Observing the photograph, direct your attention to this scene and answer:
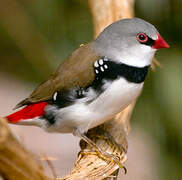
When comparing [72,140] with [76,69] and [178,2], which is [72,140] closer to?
[178,2]

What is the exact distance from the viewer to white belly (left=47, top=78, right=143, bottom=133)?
2.03m

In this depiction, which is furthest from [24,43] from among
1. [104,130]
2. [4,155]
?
[4,155]

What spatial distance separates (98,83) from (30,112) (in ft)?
1.34

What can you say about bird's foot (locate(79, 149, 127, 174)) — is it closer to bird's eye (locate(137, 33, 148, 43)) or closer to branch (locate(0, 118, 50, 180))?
bird's eye (locate(137, 33, 148, 43))

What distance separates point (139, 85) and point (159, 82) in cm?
133

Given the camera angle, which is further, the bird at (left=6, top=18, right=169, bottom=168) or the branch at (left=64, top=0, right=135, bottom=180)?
the bird at (left=6, top=18, right=169, bottom=168)

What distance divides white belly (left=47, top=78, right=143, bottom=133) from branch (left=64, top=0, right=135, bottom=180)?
0.57ft

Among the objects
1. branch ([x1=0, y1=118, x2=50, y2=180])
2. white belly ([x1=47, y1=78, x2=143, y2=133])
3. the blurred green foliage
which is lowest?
the blurred green foliage

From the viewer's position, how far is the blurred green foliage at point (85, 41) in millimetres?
3314

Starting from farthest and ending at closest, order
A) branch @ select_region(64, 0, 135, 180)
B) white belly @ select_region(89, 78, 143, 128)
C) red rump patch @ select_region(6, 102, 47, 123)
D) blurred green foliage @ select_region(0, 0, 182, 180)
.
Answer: blurred green foliage @ select_region(0, 0, 182, 180) < red rump patch @ select_region(6, 102, 47, 123) < white belly @ select_region(89, 78, 143, 128) < branch @ select_region(64, 0, 135, 180)

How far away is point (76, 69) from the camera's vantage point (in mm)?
2131

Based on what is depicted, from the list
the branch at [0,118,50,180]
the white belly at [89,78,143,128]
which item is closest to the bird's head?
the white belly at [89,78,143,128]

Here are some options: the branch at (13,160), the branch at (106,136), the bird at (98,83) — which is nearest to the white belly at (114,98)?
the bird at (98,83)

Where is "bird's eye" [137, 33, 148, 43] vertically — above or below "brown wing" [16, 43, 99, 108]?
above
